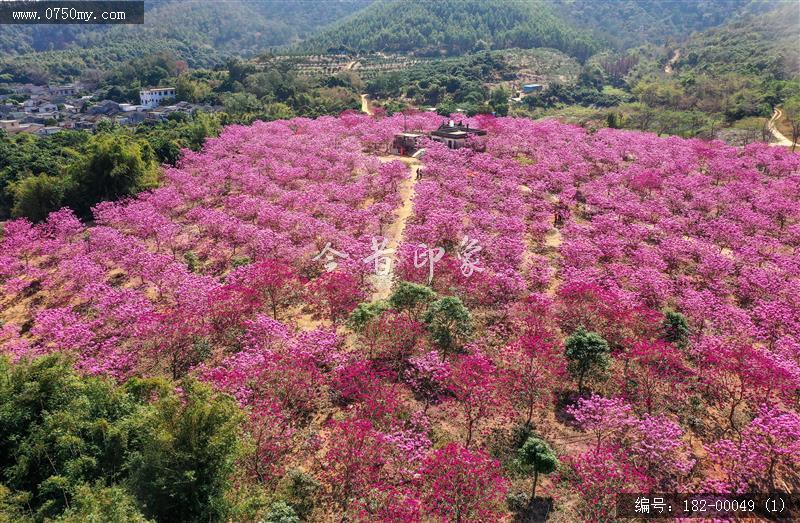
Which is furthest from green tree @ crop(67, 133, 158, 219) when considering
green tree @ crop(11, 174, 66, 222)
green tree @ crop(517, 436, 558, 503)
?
green tree @ crop(517, 436, 558, 503)

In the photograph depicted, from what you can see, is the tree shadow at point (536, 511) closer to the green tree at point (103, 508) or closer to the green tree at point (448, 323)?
the green tree at point (448, 323)

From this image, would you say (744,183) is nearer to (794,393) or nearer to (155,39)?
(794,393)

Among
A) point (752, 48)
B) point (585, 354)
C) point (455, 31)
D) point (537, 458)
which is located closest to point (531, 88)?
point (752, 48)

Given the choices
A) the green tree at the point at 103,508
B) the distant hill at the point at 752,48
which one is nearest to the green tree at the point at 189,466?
the green tree at the point at 103,508

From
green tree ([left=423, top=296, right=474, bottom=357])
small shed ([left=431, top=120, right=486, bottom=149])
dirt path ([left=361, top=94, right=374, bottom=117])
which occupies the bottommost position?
green tree ([left=423, top=296, right=474, bottom=357])

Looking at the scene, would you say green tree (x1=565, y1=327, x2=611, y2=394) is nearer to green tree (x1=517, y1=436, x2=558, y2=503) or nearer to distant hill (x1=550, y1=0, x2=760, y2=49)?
green tree (x1=517, y1=436, x2=558, y2=503)

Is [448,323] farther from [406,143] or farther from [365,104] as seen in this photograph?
A: [365,104]
